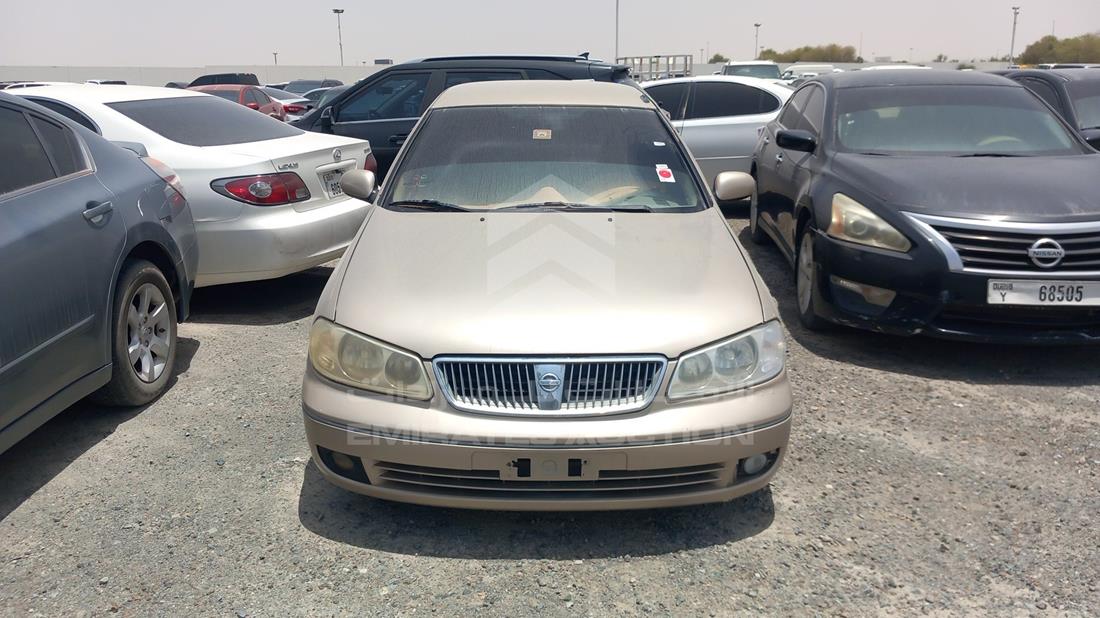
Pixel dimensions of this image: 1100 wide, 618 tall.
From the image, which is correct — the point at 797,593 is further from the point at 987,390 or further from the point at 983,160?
the point at 983,160

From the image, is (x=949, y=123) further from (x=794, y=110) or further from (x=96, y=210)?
(x=96, y=210)

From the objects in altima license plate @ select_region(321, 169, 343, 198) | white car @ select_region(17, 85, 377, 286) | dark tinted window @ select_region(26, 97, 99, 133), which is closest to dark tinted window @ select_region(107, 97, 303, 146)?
white car @ select_region(17, 85, 377, 286)

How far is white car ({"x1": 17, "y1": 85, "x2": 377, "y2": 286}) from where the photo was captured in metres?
5.25

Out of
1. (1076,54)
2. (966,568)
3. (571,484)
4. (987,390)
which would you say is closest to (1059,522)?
(966,568)

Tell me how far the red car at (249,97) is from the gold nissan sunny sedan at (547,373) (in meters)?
15.8

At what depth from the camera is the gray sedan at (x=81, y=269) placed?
10.3ft

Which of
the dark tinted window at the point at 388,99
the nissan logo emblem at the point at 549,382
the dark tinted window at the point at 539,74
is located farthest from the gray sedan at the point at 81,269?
the dark tinted window at the point at 539,74

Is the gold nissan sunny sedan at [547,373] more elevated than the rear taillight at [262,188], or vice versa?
the rear taillight at [262,188]

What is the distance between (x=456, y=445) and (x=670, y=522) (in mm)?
921

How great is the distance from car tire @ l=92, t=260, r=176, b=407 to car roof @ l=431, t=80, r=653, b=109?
170 cm

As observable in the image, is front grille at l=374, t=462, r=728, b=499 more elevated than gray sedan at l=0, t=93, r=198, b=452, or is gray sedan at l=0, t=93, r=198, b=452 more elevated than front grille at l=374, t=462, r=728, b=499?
gray sedan at l=0, t=93, r=198, b=452

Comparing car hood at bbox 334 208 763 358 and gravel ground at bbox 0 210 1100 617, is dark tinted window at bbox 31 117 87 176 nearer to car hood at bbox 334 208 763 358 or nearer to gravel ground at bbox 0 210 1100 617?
gravel ground at bbox 0 210 1100 617

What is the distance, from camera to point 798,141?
18.4 ft

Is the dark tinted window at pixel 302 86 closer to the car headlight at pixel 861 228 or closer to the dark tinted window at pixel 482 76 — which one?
the dark tinted window at pixel 482 76
